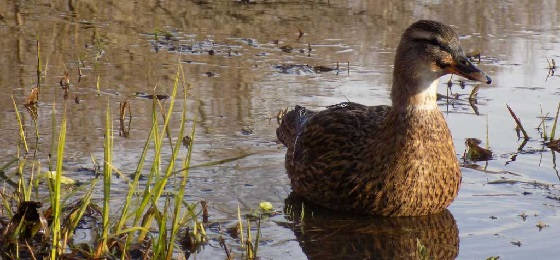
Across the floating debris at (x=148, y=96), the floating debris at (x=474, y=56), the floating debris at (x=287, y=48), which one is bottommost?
the floating debris at (x=148, y=96)

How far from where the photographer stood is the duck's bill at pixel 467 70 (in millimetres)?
6344

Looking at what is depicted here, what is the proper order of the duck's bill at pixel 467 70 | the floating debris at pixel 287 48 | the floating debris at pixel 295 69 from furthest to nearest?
the floating debris at pixel 287 48 < the floating debris at pixel 295 69 < the duck's bill at pixel 467 70

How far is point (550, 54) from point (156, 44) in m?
3.76

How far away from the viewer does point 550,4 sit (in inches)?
515

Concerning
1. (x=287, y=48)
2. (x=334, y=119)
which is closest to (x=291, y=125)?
(x=334, y=119)

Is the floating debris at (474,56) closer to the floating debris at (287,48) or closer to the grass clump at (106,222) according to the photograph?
the floating debris at (287,48)

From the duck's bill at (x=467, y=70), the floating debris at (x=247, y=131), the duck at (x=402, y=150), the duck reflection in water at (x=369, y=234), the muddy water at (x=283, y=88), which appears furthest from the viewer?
the floating debris at (x=247, y=131)

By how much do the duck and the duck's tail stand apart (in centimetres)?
55

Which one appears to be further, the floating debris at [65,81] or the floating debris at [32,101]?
the floating debris at [65,81]

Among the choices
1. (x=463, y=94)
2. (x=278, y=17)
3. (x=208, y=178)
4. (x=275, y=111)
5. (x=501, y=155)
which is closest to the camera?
(x=208, y=178)

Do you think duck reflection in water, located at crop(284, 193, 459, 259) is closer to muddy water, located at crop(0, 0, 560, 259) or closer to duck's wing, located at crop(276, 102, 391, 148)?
muddy water, located at crop(0, 0, 560, 259)

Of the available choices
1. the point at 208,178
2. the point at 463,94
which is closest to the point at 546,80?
the point at 463,94

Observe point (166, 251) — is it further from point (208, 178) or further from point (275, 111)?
point (275, 111)

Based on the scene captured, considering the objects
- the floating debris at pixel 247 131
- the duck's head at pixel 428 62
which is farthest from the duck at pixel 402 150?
the floating debris at pixel 247 131
